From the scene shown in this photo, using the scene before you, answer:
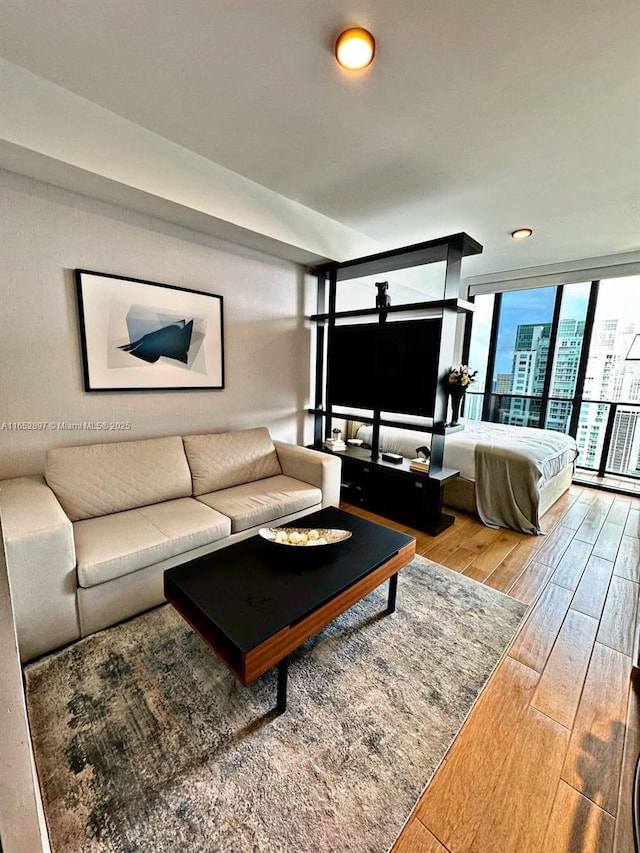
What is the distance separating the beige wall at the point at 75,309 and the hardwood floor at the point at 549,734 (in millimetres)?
2212

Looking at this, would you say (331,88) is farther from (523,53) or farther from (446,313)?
(446,313)

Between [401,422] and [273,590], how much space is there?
78.8 inches

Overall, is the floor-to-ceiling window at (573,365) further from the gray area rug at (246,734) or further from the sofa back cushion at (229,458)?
the sofa back cushion at (229,458)

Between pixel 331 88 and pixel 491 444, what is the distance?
2.77 m

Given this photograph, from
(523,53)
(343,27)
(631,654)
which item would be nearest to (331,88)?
(343,27)

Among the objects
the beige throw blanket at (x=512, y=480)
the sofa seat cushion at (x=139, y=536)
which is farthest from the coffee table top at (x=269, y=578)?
the beige throw blanket at (x=512, y=480)

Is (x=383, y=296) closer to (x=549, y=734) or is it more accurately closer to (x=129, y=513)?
(x=129, y=513)

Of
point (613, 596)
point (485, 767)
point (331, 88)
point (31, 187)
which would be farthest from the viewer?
point (613, 596)

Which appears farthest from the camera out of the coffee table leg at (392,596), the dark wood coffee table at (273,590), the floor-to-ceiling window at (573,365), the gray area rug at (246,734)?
the floor-to-ceiling window at (573,365)

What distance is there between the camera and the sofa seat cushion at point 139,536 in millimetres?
1670

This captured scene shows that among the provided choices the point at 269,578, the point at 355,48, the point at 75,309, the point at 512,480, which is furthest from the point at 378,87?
the point at 512,480

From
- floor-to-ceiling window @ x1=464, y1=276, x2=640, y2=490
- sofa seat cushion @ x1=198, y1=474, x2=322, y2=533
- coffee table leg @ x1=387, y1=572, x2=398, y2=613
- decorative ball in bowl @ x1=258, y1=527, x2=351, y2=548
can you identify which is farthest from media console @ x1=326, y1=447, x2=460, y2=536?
floor-to-ceiling window @ x1=464, y1=276, x2=640, y2=490

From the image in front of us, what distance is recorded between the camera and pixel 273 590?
1473 millimetres

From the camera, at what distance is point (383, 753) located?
4.11 feet
